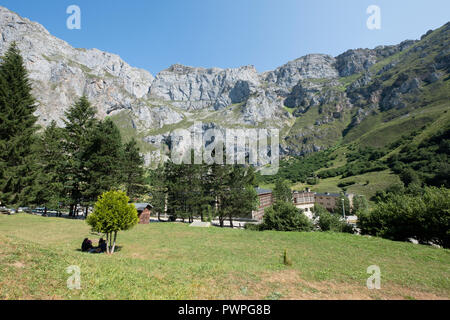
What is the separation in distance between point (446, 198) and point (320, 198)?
90380 millimetres

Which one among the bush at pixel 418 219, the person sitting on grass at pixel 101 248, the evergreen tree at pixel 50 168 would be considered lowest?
the person sitting on grass at pixel 101 248

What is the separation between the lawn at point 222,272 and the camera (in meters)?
7.18

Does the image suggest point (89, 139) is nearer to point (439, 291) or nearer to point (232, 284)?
point (232, 284)

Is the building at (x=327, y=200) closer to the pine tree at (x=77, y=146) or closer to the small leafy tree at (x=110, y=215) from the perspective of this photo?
the pine tree at (x=77, y=146)

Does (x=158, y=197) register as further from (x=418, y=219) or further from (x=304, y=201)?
(x=304, y=201)

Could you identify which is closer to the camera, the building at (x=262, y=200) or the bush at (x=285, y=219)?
the bush at (x=285, y=219)

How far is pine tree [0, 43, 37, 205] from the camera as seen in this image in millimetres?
23000

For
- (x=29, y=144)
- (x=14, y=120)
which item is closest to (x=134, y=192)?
(x=29, y=144)

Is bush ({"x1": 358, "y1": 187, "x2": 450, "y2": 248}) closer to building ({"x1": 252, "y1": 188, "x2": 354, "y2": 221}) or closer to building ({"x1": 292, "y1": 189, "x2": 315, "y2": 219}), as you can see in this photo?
building ({"x1": 252, "y1": 188, "x2": 354, "y2": 221})

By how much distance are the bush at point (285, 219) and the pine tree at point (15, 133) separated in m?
31.8

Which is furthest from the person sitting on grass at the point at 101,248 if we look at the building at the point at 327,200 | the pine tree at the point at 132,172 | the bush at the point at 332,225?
the building at the point at 327,200

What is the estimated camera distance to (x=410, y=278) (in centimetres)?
1143

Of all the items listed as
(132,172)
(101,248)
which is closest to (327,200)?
(132,172)

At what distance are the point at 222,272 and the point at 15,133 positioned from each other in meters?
30.9
